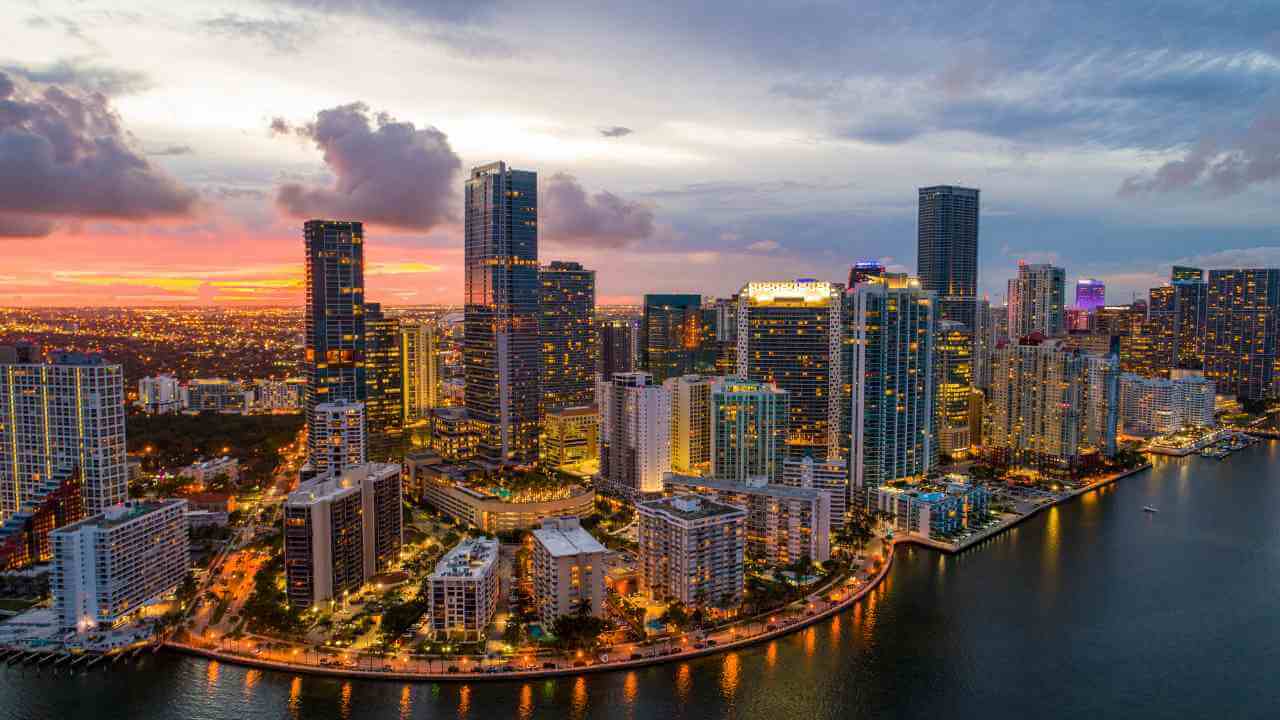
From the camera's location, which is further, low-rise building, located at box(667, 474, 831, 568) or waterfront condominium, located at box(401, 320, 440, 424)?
waterfront condominium, located at box(401, 320, 440, 424)

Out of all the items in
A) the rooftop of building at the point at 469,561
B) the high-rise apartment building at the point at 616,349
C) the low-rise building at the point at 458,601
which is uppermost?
the high-rise apartment building at the point at 616,349

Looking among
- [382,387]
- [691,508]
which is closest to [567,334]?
[382,387]

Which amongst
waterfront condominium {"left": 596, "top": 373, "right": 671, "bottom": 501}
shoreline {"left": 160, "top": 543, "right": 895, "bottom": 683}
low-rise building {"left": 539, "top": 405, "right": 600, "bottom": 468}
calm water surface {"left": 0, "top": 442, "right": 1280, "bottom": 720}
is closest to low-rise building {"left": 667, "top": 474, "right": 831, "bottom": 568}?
calm water surface {"left": 0, "top": 442, "right": 1280, "bottom": 720}

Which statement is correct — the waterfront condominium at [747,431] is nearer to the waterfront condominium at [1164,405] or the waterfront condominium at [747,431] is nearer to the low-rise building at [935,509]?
the low-rise building at [935,509]

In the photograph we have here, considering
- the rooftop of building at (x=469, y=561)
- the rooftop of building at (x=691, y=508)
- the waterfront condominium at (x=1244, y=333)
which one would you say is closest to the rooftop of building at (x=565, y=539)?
the rooftop of building at (x=469, y=561)

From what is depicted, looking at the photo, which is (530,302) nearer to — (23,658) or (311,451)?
(311,451)

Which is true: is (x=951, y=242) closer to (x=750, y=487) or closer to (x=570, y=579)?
(x=750, y=487)

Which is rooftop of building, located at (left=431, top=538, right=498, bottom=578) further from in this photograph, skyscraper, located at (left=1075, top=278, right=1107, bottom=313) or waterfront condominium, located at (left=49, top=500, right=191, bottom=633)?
skyscraper, located at (left=1075, top=278, right=1107, bottom=313)
